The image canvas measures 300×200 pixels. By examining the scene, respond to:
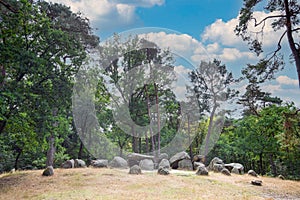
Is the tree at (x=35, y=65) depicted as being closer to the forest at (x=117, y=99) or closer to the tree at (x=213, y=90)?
the forest at (x=117, y=99)

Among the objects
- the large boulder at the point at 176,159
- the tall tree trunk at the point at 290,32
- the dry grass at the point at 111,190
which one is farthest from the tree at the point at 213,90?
the dry grass at the point at 111,190

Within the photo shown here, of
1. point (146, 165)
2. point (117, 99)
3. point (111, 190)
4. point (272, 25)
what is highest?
point (272, 25)

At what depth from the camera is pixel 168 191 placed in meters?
6.65

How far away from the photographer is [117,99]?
14555 mm

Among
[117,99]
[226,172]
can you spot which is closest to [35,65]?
[117,99]

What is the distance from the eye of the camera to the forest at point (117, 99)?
7.99 m

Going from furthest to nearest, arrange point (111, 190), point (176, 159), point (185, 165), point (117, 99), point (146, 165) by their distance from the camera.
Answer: point (117, 99) < point (176, 159) < point (185, 165) < point (146, 165) < point (111, 190)

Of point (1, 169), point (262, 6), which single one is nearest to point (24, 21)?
point (262, 6)

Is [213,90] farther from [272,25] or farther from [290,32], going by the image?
[290,32]

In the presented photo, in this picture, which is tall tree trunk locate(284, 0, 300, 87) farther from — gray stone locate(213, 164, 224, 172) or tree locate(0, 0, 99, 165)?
tree locate(0, 0, 99, 165)

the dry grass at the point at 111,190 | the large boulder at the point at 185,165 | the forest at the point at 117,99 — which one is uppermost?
the forest at the point at 117,99

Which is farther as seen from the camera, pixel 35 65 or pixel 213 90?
pixel 213 90

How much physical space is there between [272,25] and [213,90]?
811 cm

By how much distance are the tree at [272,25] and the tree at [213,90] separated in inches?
256
